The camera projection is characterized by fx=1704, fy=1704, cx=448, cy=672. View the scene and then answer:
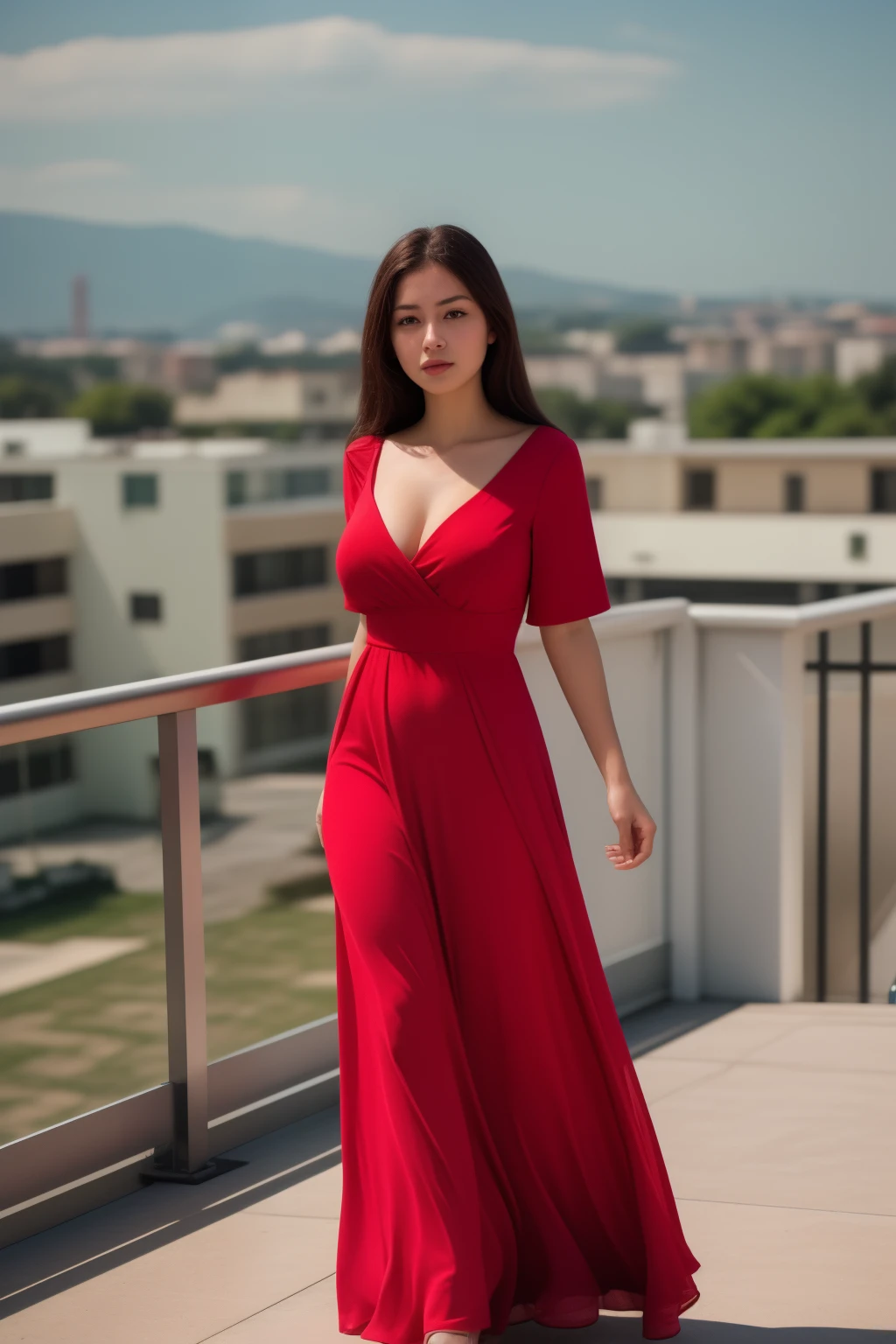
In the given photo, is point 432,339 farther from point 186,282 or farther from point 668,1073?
point 186,282

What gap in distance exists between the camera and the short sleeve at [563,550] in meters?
2.05

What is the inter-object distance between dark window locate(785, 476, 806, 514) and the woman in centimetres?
8655

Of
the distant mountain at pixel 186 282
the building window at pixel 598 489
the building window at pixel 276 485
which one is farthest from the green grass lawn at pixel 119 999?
the distant mountain at pixel 186 282

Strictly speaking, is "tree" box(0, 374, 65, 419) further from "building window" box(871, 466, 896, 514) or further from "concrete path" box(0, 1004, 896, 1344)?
"concrete path" box(0, 1004, 896, 1344)

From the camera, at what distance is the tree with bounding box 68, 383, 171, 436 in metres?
98.4

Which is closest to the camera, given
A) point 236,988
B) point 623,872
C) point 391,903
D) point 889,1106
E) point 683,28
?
point 391,903

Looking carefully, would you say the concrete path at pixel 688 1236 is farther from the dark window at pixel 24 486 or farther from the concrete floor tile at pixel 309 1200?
the dark window at pixel 24 486

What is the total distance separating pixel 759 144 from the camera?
112 meters

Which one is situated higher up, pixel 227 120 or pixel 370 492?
pixel 227 120

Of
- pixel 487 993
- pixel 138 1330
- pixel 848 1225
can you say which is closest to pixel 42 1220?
pixel 138 1330

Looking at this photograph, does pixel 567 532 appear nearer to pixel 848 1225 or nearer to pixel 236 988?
pixel 848 1225

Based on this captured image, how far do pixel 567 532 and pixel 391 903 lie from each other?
0.49m

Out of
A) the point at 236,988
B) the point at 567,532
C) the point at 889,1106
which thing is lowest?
the point at 236,988

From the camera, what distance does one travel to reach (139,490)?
92.3 meters
